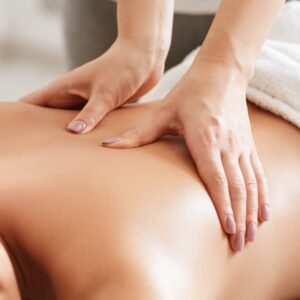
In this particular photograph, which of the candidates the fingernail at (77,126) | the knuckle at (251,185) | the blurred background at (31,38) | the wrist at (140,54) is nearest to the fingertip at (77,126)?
the fingernail at (77,126)

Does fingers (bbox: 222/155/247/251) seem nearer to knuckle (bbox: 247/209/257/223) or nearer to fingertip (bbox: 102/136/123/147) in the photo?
knuckle (bbox: 247/209/257/223)

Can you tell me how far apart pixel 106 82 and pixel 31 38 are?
201 cm

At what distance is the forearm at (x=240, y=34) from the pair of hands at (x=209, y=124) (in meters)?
0.02

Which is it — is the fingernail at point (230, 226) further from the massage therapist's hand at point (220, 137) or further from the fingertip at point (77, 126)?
the fingertip at point (77, 126)

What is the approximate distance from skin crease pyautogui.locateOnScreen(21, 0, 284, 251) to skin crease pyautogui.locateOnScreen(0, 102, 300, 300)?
3 cm

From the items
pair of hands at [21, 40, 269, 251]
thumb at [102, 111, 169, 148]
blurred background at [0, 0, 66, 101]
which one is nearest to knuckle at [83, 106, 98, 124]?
pair of hands at [21, 40, 269, 251]

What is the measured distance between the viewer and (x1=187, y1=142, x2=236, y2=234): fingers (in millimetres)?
979

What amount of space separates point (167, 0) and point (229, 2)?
244mm

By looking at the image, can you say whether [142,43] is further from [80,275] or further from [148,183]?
[80,275]

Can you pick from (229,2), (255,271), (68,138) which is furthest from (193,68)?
(255,271)

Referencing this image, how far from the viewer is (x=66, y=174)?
0.95 m

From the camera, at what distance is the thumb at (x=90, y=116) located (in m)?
1.16

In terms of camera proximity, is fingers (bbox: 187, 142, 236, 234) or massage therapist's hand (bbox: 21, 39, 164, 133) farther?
massage therapist's hand (bbox: 21, 39, 164, 133)

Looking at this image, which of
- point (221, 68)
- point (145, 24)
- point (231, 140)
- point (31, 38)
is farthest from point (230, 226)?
point (31, 38)
